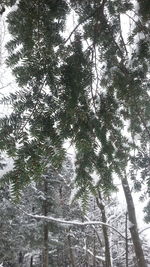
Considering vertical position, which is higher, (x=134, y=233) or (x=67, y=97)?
(x=134, y=233)

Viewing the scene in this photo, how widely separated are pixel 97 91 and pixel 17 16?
2.80ft

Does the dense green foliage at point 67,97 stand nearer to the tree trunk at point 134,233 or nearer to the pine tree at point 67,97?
the pine tree at point 67,97

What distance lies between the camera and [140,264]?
22.6ft

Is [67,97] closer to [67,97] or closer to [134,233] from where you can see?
[67,97]

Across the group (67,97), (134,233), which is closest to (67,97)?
(67,97)

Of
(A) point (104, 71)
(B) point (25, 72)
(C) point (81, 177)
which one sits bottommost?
(C) point (81, 177)

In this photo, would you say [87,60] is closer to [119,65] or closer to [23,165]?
[119,65]

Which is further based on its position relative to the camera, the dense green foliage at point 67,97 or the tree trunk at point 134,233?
the tree trunk at point 134,233

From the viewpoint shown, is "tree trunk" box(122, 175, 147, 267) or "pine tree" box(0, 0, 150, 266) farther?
"tree trunk" box(122, 175, 147, 267)

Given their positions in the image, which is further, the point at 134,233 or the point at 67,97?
the point at 134,233

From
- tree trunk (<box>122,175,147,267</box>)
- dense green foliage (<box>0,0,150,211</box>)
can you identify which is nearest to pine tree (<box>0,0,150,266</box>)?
dense green foliage (<box>0,0,150,211</box>)

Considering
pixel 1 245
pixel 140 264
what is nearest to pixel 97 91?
pixel 140 264

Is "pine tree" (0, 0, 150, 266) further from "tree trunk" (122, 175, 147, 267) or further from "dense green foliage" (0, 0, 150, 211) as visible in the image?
"tree trunk" (122, 175, 147, 267)

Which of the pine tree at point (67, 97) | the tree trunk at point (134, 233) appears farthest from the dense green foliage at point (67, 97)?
the tree trunk at point (134, 233)
